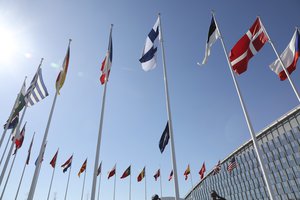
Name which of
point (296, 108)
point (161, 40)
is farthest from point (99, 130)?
point (296, 108)

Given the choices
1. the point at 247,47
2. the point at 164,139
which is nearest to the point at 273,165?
the point at 247,47

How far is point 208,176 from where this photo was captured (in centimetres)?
9644

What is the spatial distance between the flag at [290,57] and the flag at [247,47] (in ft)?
4.20

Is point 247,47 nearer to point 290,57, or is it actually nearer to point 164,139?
point 290,57

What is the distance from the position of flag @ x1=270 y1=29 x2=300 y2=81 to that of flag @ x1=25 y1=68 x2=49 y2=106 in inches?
559

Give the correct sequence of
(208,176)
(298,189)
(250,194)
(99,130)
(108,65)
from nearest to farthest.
A: (99,130) < (108,65) < (298,189) < (250,194) < (208,176)

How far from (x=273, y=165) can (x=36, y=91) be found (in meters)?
65.5

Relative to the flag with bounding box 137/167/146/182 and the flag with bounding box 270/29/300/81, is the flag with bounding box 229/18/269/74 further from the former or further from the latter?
the flag with bounding box 137/167/146/182

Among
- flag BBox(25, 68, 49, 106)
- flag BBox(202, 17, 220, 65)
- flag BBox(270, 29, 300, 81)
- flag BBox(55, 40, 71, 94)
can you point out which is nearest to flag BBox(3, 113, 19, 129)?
flag BBox(25, 68, 49, 106)

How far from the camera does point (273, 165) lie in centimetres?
6181

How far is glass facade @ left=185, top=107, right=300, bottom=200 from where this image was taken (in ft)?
182

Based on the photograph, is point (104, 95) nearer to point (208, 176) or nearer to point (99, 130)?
point (99, 130)

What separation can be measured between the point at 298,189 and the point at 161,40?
194 feet

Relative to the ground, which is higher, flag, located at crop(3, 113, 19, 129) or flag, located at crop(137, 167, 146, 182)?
flag, located at crop(137, 167, 146, 182)
